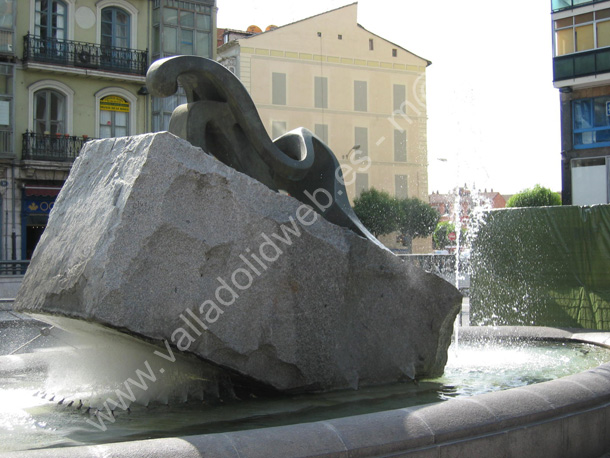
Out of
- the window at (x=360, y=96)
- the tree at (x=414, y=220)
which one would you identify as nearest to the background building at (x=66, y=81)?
the window at (x=360, y=96)

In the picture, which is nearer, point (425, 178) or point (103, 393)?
point (103, 393)

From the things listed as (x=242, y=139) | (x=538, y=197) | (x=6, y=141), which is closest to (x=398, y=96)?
(x=538, y=197)

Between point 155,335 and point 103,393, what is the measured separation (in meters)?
1.09

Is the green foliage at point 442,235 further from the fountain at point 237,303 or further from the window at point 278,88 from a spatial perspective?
the fountain at point 237,303

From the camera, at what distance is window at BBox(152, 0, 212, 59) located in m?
29.7

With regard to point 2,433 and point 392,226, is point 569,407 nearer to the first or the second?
point 2,433

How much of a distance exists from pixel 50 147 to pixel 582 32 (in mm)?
20927

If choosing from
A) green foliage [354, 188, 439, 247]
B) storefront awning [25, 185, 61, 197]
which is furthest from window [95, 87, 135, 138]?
green foliage [354, 188, 439, 247]

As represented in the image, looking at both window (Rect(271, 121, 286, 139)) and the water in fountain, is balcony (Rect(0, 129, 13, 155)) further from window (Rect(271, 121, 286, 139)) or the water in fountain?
the water in fountain

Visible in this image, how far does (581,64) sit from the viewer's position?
28.8 metres

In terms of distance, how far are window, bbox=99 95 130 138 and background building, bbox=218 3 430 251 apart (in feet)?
36.3

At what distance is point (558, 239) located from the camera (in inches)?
423

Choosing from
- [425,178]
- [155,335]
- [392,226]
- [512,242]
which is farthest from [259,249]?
[425,178]

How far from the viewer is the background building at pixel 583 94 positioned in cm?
2838
